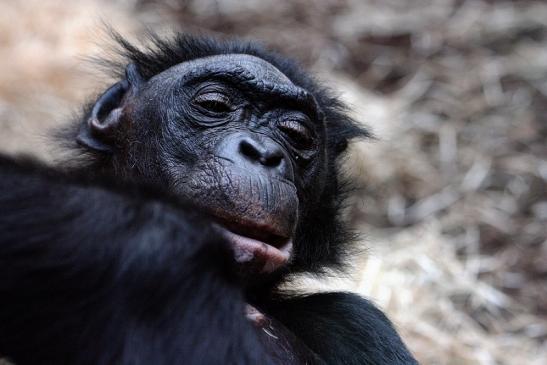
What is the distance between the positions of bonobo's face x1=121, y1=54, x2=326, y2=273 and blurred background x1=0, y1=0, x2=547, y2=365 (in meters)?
1.92

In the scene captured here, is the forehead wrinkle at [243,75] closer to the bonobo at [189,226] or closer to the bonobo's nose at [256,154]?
the bonobo at [189,226]

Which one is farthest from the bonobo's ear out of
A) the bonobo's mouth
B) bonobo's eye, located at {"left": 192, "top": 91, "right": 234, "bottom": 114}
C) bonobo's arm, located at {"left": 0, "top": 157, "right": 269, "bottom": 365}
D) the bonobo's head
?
bonobo's arm, located at {"left": 0, "top": 157, "right": 269, "bottom": 365}

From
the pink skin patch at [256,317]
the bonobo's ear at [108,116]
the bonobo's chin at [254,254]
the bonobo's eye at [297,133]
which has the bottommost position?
the pink skin patch at [256,317]

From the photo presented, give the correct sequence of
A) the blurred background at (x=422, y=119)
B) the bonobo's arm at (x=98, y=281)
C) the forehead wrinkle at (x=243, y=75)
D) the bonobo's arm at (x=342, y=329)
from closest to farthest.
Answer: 1. the bonobo's arm at (x=98, y=281)
2. the bonobo's arm at (x=342, y=329)
3. the forehead wrinkle at (x=243, y=75)
4. the blurred background at (x=422, y=119)

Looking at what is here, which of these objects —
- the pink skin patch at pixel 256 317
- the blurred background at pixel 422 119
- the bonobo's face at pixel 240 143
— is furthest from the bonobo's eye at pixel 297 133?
the blurred background at pixel 422 119

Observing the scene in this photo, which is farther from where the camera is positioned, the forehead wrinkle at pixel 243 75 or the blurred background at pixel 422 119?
the blurred background at pixel 422 119

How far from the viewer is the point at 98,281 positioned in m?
2.05

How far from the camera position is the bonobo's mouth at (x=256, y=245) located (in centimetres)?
264

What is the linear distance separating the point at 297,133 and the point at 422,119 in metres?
4.16

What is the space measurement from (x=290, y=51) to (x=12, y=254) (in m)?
5.95

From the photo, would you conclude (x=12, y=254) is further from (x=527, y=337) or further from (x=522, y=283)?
(x=522, y=283)

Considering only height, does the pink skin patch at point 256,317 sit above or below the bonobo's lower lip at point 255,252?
below

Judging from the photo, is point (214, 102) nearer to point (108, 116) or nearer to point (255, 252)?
point (108, 116)

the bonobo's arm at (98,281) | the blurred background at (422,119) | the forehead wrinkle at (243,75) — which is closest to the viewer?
the bonobo's arm at (98,281)
